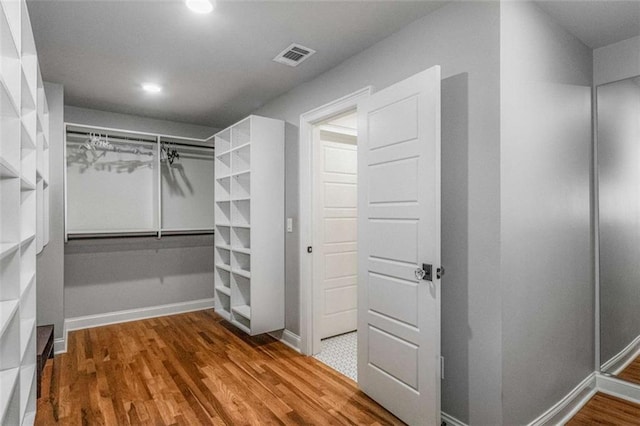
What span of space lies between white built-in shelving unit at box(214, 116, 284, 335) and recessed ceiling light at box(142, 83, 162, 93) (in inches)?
30.8

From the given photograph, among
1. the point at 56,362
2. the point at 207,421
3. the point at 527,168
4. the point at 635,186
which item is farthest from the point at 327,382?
the point at 635,186

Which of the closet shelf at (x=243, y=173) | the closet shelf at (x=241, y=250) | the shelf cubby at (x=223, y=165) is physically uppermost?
the shelf cubby at (x=223, y=165)

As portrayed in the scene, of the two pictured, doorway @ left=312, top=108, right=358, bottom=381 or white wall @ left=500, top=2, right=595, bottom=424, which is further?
doorway @ left=312, top=108, right=358, bottom=381

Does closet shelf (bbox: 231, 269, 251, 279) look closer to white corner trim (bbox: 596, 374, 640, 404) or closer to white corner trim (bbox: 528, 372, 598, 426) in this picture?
white corner trim (bbox: 528, 372, 598, 426)

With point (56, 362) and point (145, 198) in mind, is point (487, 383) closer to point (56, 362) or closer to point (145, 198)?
point (56, 362)

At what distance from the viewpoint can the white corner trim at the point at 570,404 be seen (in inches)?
83.4

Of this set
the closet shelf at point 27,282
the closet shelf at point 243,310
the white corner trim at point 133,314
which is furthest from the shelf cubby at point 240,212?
the closet shelf at point 27,282

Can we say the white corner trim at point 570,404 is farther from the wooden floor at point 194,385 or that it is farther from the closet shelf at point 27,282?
the closet shelf at point 27,282

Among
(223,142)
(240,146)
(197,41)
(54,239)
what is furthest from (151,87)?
(54,239)

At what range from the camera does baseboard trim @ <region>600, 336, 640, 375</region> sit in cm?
262

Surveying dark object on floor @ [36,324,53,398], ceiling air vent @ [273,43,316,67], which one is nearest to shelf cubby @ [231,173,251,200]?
ceiling air vent @ [273,43,316,67]

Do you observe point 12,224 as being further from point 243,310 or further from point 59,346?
point 59,346

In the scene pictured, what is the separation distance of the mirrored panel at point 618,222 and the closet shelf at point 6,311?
3.52 meters

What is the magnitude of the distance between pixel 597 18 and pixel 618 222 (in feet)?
4.78
